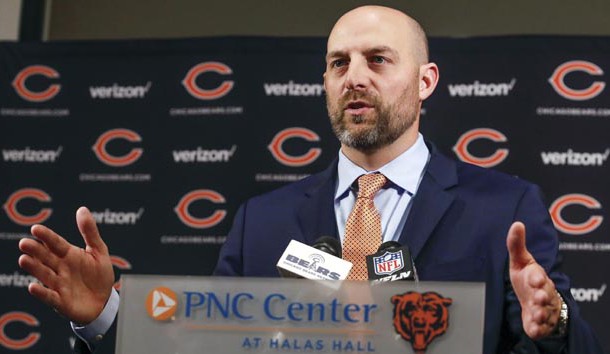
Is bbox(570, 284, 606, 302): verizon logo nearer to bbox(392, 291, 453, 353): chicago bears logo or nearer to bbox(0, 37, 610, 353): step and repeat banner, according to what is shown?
bbox(0, 37, 610, 353): step and repeat banner

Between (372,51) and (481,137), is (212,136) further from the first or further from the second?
(372,51)

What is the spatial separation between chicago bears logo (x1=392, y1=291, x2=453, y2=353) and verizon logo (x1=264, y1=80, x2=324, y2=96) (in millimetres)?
2907

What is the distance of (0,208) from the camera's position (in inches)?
176

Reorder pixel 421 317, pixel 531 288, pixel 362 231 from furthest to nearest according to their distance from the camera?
pixel 362 231 → pixel 531 288 → pixel 421 317

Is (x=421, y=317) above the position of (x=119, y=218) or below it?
below

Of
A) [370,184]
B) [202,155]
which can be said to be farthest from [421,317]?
[202,155]

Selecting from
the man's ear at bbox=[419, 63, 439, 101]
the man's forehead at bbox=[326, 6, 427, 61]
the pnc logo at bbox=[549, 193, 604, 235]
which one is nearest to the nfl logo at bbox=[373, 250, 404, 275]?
the man's forehead at bbox=[326, 6, 427, 61]

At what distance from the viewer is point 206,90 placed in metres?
4.41

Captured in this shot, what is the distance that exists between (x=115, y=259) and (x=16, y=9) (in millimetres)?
1479

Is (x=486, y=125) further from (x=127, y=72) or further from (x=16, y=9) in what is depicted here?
(x=16, y=9)

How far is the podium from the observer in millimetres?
1443

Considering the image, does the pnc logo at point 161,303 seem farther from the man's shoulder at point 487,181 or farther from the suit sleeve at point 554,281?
the man's shoulder at point 487,181

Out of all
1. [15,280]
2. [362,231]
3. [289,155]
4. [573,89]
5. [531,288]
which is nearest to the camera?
[531,288]

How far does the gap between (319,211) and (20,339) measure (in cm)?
245
